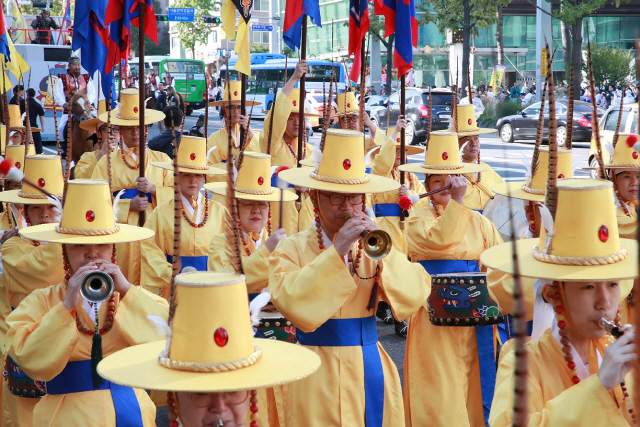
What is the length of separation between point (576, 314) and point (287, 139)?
5.35 meters

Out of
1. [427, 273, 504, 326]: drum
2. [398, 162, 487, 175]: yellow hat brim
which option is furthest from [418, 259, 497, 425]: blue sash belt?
[398, 162, 487, 175]: yellow hat brim

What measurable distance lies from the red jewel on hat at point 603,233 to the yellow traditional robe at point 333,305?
46.9 inches

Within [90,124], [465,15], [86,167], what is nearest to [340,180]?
[86,167]

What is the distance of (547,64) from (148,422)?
222 cm

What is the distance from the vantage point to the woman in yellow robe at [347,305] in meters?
3.56

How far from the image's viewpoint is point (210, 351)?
2137mm

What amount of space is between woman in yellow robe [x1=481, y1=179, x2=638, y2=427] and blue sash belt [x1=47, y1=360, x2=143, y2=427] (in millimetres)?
1543

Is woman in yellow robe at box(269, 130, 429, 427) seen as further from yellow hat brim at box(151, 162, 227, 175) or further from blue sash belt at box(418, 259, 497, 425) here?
yellow hat brim at box(151, 162, 227, 175)

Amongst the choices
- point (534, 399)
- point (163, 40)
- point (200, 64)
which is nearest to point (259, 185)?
point (534, 399)

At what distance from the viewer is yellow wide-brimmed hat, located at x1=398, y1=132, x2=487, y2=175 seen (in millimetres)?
5543

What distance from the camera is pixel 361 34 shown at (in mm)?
6945

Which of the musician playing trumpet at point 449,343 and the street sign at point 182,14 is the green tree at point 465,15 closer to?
the street sign at point 182,14

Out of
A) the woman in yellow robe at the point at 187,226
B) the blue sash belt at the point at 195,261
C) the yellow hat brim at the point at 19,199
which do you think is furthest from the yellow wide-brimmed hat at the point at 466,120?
the yellow hat brim at the point at 19,199

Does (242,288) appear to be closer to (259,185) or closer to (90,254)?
(90,254)
